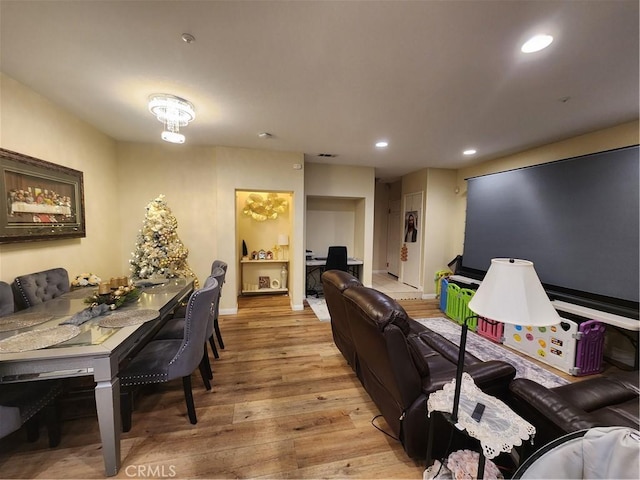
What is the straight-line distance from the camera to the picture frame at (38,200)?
211 cm

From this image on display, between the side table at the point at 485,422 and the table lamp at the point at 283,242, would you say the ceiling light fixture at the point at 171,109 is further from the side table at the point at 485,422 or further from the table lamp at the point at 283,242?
the side table at the point at 485,422

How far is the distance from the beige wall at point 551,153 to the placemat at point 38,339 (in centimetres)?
541

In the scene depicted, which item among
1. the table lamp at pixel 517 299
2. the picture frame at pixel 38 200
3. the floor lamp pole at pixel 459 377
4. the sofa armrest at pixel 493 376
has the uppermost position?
the picture frame at pixel 38 200

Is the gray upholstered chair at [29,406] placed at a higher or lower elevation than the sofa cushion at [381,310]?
lower

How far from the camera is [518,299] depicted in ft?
3.67

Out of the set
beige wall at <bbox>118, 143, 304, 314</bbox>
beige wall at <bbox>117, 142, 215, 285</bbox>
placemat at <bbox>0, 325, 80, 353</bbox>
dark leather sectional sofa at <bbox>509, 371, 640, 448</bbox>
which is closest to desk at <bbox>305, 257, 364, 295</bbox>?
beige wall at <bbox>118, 143, 304, 314</bbox>

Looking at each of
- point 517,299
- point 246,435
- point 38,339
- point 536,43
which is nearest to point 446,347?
point 517,299

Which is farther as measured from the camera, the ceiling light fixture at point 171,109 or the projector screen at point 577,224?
the projector screen at point 577,224

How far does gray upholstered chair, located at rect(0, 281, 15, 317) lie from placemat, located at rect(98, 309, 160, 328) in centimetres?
86

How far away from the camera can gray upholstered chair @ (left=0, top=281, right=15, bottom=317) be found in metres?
1.96

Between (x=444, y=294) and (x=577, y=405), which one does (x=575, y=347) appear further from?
(x=444, y=294)

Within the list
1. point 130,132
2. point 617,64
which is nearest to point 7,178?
point 130,132

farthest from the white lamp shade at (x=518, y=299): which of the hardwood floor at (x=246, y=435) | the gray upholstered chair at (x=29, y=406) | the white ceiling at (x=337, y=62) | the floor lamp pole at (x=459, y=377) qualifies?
the gray upholstered chair at (x=29, y=406)

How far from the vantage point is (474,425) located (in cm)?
121
